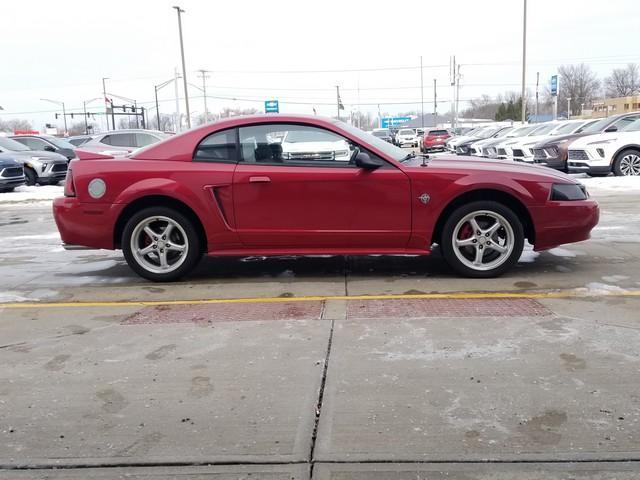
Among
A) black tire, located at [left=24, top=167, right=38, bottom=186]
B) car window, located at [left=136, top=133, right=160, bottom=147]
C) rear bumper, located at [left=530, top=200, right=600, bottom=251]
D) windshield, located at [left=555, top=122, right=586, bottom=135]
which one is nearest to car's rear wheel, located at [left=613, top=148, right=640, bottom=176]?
windshield, located at [left=555, top=122, right=586, bottom=135]

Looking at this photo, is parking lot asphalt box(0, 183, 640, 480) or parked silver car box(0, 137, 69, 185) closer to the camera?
parking lot asphalt box(0, 183, 640, 480)

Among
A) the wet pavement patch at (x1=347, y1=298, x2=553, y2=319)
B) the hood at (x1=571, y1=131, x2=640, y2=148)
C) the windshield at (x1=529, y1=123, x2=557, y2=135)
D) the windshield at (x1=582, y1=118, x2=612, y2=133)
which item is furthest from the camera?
the windshield at (x1=529, y1=123, x2=557, y2=135)

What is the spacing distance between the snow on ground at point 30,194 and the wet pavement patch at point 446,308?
37.0 feet

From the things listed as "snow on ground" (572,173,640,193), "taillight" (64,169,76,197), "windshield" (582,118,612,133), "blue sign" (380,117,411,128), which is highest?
"blue sign" (380,117,411,128)

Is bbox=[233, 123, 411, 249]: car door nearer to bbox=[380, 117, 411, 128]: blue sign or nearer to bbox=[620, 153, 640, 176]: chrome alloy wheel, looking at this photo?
bbox=[620, 153, 640, 176]: chrome alloy wheel

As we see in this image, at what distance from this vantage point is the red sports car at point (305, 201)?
5605mm

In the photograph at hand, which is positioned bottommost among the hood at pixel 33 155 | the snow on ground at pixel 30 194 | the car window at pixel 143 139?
the snow on ground at pixel 30 194

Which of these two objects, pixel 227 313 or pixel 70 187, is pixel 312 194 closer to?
pixel 227 313

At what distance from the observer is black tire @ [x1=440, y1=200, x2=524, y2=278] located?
18.4ft

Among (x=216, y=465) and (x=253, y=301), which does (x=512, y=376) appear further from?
(x=253, y=301)

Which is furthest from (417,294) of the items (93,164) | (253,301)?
(93,164)

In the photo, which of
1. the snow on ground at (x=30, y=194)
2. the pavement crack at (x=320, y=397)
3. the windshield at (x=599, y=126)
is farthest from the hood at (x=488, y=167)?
the windshield at (x=599, y=126)

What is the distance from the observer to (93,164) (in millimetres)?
5879

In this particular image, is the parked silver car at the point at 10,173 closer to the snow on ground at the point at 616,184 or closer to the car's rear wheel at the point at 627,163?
the snow on ground at the point at 616,184
